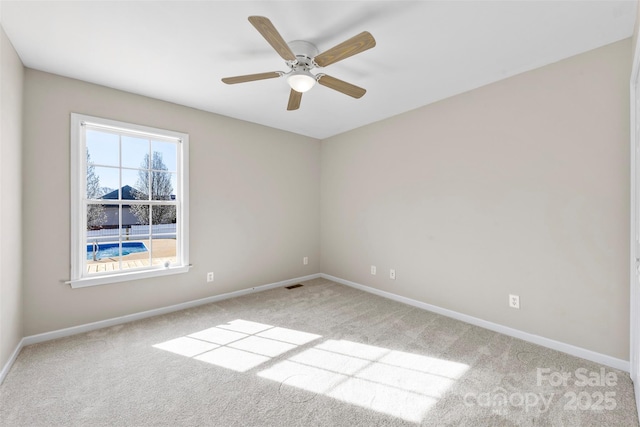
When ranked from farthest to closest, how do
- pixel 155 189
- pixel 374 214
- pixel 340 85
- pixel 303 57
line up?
pixel 374 214
pixel 155 189
pixel 340 85
pixel 303 57

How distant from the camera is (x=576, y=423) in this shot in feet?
5.24

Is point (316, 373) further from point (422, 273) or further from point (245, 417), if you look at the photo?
point (422, 273)

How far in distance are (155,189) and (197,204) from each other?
1.61ft

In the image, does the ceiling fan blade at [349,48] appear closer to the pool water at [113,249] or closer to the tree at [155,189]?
the tree at [155,189]

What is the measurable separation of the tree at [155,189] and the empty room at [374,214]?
2 cm

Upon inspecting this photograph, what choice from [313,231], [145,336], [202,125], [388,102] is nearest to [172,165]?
[202,125]

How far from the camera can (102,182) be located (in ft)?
9.68

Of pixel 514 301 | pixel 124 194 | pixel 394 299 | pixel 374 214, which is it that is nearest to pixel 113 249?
pixel 124 194

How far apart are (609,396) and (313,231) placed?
3.71 meters

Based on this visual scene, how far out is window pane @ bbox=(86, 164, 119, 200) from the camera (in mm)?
2875

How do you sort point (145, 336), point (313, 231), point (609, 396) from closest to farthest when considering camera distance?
point (609, 396), point (145, 336), point (313, 231)

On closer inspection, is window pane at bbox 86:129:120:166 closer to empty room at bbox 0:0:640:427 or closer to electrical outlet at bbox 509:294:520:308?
empty room at bbox 0:0:640:427

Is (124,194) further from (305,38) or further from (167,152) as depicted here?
(305,38)

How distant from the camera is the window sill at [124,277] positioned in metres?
2.73
